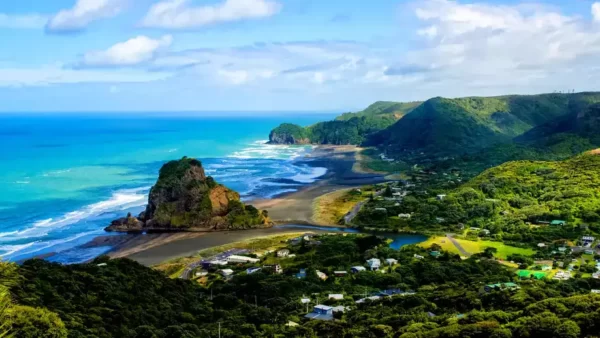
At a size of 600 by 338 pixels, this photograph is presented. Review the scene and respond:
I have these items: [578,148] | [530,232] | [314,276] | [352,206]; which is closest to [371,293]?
[314,276]

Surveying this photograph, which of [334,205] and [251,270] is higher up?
[334,205]

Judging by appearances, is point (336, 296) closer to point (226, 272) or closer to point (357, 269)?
point (357, 269)

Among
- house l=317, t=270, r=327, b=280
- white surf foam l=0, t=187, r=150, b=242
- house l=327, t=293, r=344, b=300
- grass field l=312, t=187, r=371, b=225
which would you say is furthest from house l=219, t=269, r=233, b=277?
white surf foam l=0, t=187, r=150, b=242

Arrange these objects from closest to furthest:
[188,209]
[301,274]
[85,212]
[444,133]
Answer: [301,274], [188,209], [85,212], [444,133]

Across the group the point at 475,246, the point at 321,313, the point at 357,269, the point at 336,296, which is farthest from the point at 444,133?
the point at 321,313

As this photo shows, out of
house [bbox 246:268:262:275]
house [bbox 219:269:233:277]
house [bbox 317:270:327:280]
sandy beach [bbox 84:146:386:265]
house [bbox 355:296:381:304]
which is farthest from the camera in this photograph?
sandy beach [bbox 84:146:386:265]

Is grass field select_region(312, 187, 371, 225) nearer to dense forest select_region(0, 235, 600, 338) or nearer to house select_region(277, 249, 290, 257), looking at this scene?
house select_region(277, 249, 290, 257)
